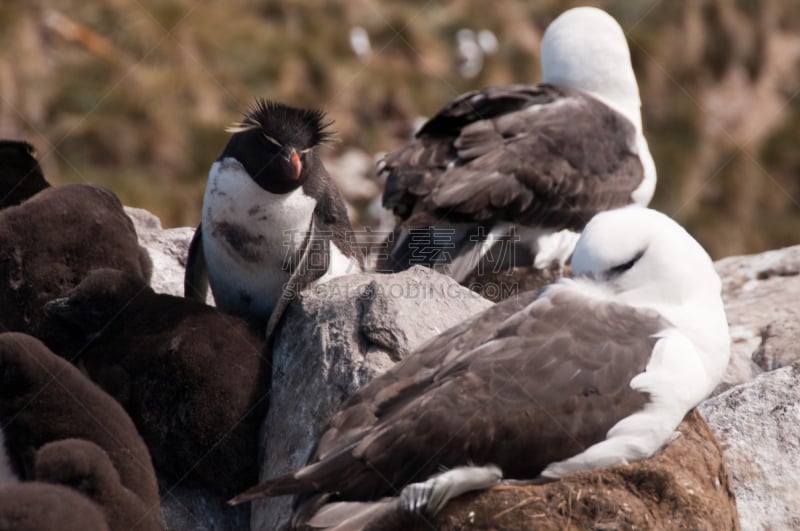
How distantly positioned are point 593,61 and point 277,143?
3.40m

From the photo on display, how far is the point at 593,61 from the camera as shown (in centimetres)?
955

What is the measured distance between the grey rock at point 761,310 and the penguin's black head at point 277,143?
2.83 m

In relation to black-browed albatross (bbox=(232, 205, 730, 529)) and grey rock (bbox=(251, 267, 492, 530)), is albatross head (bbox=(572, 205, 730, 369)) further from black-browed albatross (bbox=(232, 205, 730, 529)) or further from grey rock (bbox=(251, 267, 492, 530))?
grey rock (bbox=(251, 267, 492, 530))

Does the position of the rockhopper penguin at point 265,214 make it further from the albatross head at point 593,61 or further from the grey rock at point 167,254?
the albatross head at point 593,61

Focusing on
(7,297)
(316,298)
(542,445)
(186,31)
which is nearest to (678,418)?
(542,445)

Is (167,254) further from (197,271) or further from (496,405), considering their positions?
(496,405)

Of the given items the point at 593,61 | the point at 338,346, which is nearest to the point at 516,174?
the point at 593,61

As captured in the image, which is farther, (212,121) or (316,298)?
(212,121)

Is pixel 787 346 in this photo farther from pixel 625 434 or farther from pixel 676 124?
pixel 676 124

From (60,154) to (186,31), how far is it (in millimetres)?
3691

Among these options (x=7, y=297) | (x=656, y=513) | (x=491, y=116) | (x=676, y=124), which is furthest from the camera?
(x=676, y=124)

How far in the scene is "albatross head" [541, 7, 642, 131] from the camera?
31.2 feet

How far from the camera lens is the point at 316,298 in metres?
6.59

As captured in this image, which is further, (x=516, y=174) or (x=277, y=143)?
(x=516, y=174)
